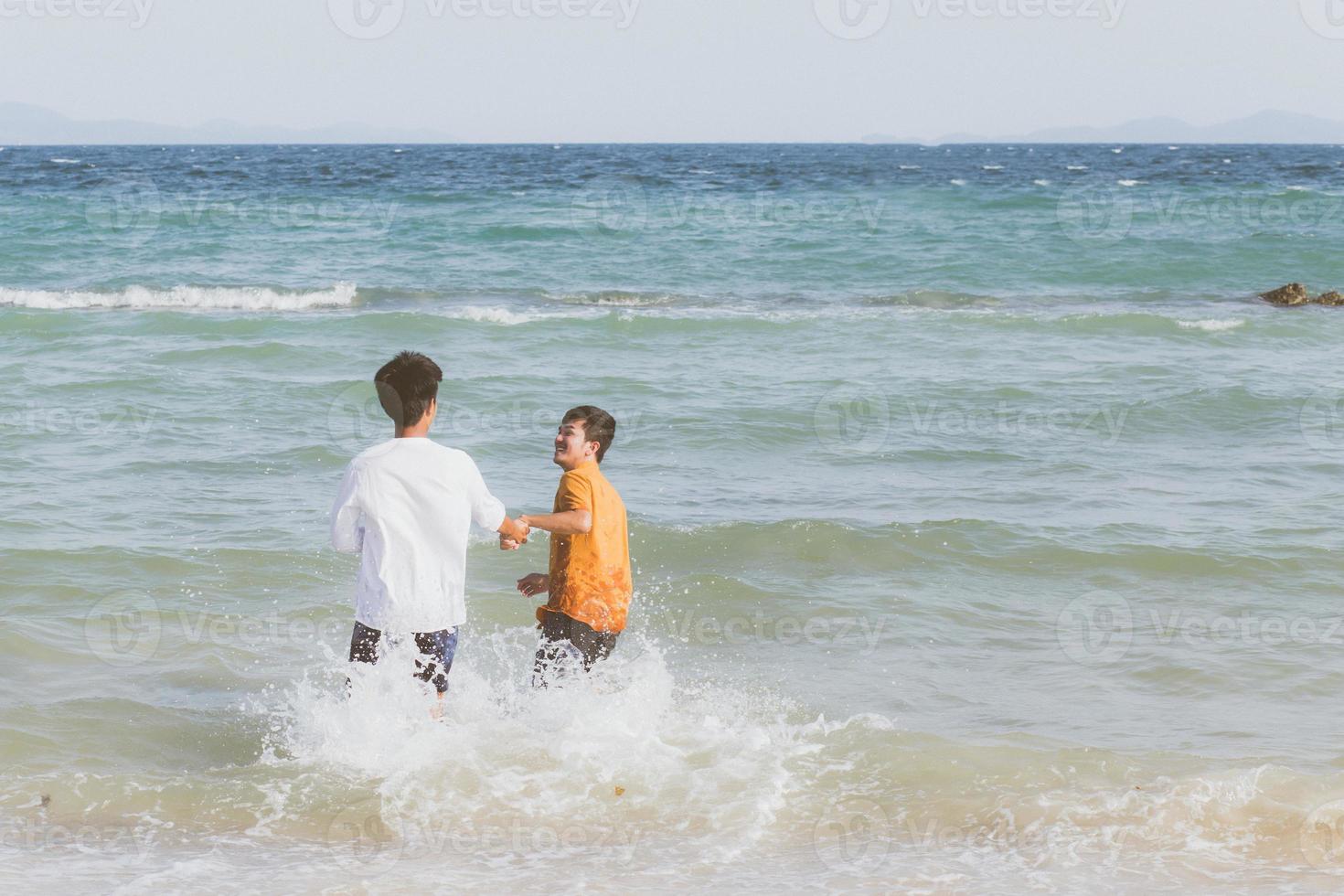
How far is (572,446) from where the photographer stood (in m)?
5.14

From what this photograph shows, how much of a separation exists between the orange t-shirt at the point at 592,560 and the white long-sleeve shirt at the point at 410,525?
0.45 meters

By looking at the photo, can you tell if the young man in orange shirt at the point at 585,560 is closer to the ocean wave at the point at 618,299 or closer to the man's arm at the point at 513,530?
the man's arm at the point at 513,530

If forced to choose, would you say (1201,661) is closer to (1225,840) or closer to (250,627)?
(1225,840)

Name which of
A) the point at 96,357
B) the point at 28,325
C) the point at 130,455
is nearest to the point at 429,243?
the point at 28,325

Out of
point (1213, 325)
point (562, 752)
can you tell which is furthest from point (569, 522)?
point (1213, 325)

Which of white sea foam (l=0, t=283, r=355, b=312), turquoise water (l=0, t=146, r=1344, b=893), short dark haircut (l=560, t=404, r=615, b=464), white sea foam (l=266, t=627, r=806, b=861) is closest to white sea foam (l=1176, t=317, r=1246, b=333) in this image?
turquoise water (l=0, t=146, r=1344, b=893)

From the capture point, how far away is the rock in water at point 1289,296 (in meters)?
21.3

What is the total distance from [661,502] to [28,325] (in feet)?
37.4

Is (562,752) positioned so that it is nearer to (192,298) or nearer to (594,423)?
(594,423)

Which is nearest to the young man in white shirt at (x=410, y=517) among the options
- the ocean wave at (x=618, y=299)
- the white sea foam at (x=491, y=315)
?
the white sea foam at (x=491, y=315)

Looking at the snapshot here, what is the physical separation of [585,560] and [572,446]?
0.43 m

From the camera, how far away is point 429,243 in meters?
27.9

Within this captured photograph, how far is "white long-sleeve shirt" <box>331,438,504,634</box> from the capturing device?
15.3 ft

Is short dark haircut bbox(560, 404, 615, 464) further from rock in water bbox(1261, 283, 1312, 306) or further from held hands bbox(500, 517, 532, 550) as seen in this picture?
rock in water bbox(1261, 283, 1312, 306)
